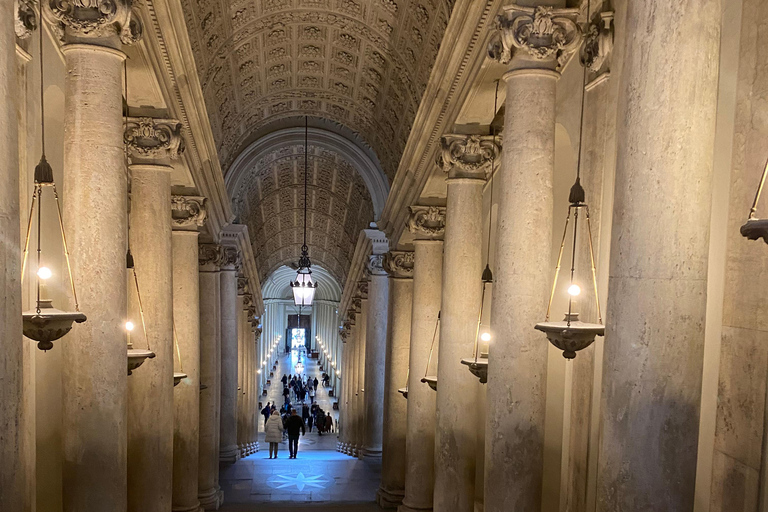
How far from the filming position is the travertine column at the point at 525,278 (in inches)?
263

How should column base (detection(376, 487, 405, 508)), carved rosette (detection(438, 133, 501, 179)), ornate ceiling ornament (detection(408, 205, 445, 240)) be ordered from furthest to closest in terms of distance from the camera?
1. column base (detection(376, 487, 405, 508))
2. ornate ceiling ornament (detection(408, 205, 445, 240))
3. carved rosette (detection(438, 133, 501, 179))

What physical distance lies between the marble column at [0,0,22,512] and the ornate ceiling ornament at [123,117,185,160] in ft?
18.1

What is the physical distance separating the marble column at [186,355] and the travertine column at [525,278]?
23.4ft

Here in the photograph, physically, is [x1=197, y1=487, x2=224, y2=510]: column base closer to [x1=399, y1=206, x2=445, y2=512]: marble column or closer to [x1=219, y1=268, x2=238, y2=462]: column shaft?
[x1=399, y1=206, x2=445, y2=512]: marble column

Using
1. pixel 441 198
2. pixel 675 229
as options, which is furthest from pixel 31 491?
pixel 441 198

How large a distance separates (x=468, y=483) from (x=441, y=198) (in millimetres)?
5163

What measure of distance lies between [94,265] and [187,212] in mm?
6597

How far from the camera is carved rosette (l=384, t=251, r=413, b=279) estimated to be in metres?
16.6

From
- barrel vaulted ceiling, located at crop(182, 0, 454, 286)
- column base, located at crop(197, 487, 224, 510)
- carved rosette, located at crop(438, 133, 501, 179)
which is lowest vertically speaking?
column base, located at crop(197, 487, 224, 510)

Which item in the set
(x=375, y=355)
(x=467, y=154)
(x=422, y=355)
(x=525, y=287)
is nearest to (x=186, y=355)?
(x=422, y=355)

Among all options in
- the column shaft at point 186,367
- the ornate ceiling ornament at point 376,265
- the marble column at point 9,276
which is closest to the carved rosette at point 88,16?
the marble column at point 9,276

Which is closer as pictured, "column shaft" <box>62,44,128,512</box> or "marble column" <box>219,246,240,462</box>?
"column shaft" <box>62,44,128,512</box>

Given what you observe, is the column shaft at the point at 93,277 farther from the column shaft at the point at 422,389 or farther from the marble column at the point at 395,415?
the marble column at the point at 395,415

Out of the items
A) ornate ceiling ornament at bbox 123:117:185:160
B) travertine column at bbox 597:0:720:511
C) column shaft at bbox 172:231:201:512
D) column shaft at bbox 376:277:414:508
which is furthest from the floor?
travertine column at bbox 597:0:720:511
